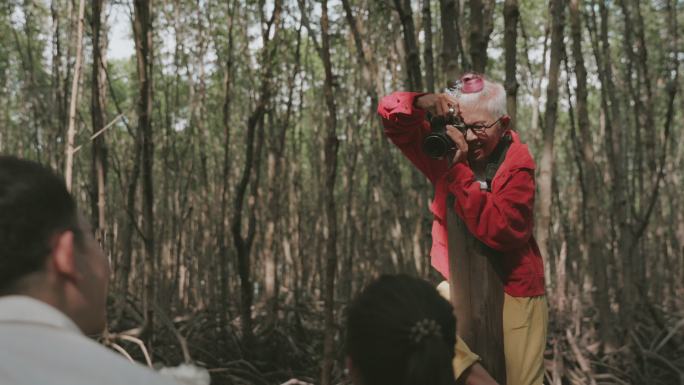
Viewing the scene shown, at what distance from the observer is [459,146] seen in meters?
1.61

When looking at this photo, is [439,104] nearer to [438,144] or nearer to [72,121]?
[438,144]

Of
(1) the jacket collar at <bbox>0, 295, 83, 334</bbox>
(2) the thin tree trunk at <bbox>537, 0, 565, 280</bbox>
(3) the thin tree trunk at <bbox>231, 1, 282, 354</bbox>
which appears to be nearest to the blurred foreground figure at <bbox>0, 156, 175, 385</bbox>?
(1) the jacket collar at <bbox>0, 295, 83, 334</bbox>

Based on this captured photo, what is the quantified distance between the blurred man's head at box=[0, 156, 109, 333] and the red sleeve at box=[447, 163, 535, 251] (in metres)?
0.99

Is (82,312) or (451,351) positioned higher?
(82,312)

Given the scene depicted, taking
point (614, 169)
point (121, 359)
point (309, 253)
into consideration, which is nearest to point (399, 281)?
point (121, 359)

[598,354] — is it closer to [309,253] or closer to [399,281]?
[399,281]

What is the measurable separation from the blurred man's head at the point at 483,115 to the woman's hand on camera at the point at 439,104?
25 mm

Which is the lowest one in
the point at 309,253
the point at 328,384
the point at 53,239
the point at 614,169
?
the point at 309,253

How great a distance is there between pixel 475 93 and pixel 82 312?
1.20 meters

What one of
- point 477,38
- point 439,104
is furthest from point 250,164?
point 439,104

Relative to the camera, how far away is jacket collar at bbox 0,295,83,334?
1.90ft

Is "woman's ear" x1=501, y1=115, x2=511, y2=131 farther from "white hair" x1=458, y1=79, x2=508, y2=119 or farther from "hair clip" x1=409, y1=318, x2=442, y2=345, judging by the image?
"hair clip" x1=409, y1=318, x2=442, y2=345

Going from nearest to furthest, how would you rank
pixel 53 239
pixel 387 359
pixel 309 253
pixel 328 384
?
pixel 53 239
pixel 387 359
pixel 328 384
pixel 309 253

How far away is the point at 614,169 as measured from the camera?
15.5 feet
